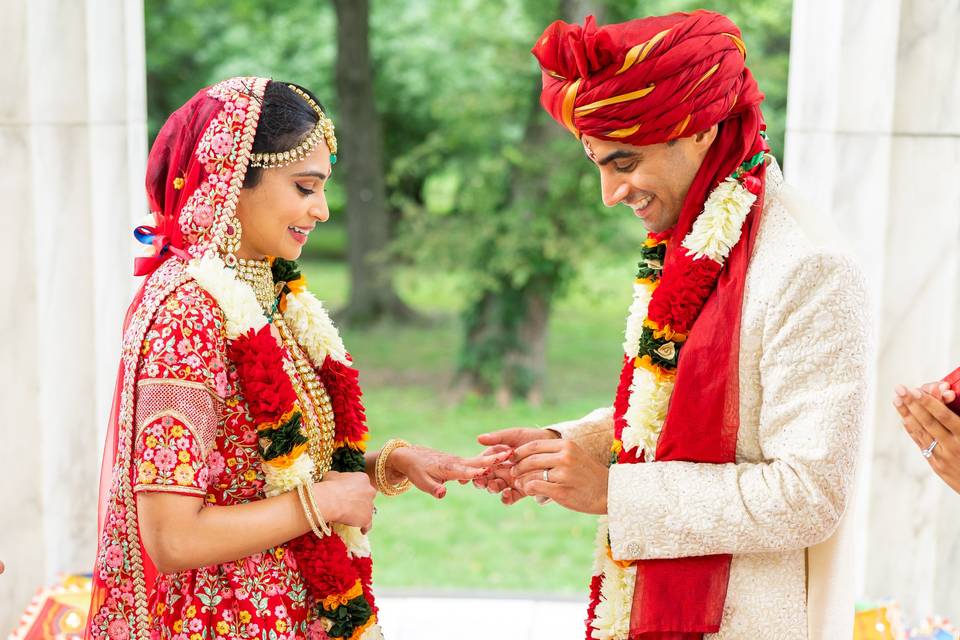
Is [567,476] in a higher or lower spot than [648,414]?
lower

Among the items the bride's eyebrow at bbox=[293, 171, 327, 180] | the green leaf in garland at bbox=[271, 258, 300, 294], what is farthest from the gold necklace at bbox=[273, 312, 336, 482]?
the bride's eyebrow at bbox=[293, 171, 327, 180]

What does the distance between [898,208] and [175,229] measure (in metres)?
2.87

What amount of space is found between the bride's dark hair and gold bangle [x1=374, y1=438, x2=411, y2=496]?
2.84 feet

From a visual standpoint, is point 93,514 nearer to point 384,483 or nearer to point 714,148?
point 384,483

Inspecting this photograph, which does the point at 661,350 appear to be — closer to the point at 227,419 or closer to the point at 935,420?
the point at 935,420

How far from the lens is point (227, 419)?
242 centimetres

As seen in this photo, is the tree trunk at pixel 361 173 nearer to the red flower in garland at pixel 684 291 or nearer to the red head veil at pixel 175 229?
the red head veil at pixel 175 229

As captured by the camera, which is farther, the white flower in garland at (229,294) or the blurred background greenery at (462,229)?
the blurred background greenery at (462,229)

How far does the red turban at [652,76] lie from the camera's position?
7.62 feet

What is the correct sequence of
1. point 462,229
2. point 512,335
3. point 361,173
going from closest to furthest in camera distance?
point 462,229
point 512,335
point 361,173

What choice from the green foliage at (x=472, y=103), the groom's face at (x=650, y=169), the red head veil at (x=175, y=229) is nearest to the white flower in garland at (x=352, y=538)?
the red head veil at (x=175, y=229)

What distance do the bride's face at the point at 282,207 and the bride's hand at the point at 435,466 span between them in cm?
69

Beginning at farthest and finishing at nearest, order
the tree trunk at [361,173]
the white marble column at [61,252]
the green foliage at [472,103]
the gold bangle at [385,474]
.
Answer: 1. the tree trunk at [361,173]
2. the green foliage at [472,103]
3. the white marble column at [61,252]
4. the gold bangle at [385,474]

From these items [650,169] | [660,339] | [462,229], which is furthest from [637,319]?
[462,229]
